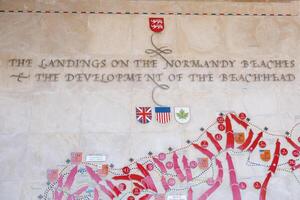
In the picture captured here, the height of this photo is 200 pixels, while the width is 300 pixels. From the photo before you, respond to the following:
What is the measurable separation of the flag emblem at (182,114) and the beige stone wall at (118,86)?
0.04m

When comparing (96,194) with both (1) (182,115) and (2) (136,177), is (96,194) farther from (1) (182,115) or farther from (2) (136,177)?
(1) (182,115)

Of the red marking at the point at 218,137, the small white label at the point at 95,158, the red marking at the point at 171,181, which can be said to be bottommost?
the red marking at the point at 171,181

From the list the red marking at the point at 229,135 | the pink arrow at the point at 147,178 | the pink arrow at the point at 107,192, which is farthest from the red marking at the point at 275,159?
the pink arrow at the point at 107,192

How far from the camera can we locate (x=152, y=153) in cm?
400

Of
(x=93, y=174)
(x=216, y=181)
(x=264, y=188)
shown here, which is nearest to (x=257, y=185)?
(x=264, y=188)

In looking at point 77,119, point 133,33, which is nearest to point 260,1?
point 133,33

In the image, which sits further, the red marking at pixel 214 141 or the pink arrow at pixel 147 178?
the red marking at pixel 214 141

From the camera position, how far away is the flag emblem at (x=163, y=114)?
4109mm

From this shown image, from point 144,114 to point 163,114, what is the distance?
0.17 metres

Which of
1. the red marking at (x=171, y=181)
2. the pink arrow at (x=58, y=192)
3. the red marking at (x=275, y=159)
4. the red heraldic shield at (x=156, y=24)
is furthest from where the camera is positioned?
the red heraldic shield at (x=156, y=24)

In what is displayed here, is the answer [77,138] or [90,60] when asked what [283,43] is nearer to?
[90,60]

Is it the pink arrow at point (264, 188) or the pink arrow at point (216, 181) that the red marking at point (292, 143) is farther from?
the pink arrow at point (216, 181)

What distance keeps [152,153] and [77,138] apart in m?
0.64

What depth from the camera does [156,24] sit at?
4449mm
